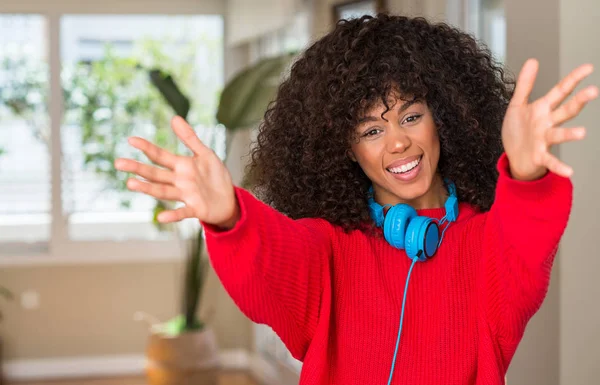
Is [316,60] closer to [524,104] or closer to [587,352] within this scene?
[524,104]

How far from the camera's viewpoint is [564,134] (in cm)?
105

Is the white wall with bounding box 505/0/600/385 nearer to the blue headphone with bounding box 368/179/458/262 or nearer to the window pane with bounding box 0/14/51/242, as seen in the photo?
the blue headphone with bounding box 368/179/458/262

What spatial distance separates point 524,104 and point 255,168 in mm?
802

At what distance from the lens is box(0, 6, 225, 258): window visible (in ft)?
19.0

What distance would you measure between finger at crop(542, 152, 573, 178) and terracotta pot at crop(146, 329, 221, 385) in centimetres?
402

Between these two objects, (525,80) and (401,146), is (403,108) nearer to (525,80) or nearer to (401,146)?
(401,146)

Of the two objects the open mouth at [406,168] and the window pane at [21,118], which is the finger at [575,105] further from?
the window pane at [21,118]

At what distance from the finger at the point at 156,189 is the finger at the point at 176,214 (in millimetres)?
23

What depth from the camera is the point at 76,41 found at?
5824 mm

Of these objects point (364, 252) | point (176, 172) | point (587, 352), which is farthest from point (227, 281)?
point (587, 352)

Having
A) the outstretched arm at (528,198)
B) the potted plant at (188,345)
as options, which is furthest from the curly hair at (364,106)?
the potted plant at (188,345)

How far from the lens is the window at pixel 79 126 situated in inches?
228

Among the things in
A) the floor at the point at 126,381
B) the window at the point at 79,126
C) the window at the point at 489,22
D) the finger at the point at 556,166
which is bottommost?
the floor at the point at 126,381

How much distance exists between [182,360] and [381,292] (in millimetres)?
3602
